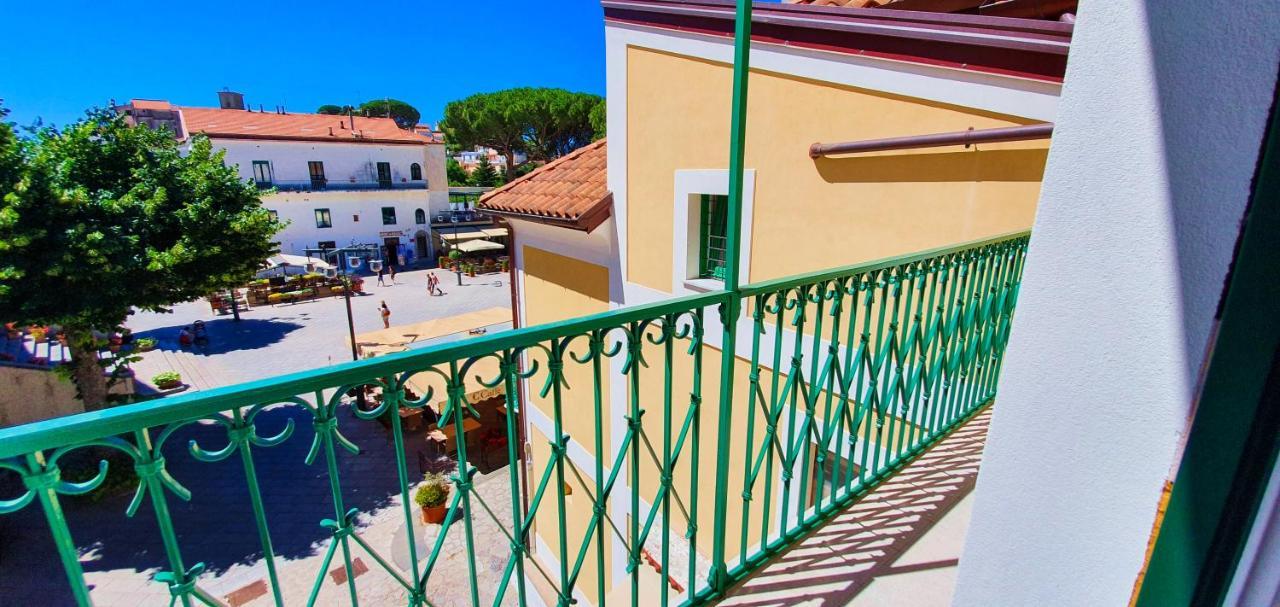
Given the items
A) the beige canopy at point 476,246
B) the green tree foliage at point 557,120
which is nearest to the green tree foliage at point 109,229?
the beige canopy at point 476,246

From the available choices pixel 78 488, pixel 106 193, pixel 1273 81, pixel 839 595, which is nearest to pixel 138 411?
pixel 78 488

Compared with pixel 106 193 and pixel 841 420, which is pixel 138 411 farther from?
pixel 106 193

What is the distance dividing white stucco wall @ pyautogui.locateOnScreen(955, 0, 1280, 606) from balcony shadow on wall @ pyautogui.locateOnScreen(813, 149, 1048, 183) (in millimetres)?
3210

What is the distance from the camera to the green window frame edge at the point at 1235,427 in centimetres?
75

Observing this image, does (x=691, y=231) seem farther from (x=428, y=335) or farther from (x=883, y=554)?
(x=428, y=335)

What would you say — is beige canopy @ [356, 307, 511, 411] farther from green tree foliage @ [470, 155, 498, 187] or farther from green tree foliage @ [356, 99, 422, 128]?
green tree foliage @ [356, 99, 422, 128]

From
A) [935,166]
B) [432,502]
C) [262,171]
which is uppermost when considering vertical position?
[262,171]

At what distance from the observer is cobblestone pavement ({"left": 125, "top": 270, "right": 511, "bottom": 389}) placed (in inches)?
683

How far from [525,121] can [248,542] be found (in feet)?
109

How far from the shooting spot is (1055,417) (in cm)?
108

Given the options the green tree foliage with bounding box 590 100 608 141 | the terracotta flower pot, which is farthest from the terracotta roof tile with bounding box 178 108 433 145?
the terracotta flower pot

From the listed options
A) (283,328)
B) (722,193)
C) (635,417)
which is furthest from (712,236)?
(283,328)

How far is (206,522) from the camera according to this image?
1024cm

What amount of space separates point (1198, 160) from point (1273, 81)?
0.40ft
